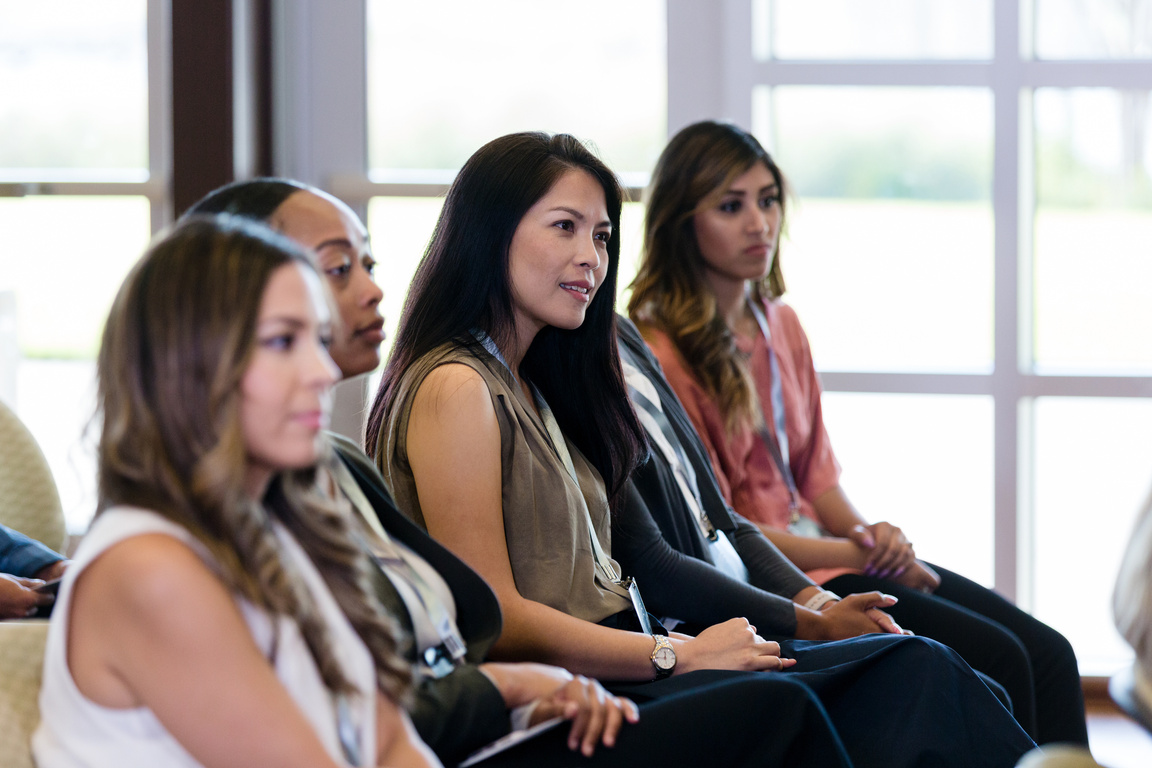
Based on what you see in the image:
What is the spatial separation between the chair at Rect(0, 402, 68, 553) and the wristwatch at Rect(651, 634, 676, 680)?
3.06 ft

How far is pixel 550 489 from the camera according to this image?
1.62m

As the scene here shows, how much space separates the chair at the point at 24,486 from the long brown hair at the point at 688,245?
120 cm

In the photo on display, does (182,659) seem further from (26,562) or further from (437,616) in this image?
(26,562)

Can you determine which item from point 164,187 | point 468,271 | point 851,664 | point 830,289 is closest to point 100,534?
point 468,271

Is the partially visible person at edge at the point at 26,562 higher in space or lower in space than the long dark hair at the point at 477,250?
lower

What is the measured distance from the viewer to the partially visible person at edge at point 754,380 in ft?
7.36

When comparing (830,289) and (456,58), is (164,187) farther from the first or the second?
(830,289)

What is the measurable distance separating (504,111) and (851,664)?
1.96 metres

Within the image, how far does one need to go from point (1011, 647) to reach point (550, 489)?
0.97m

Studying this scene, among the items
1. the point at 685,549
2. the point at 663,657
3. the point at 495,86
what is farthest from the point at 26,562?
the point at 495,86

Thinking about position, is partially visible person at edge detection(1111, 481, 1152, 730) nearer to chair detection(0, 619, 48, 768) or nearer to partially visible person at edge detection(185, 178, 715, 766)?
partially visible person at edge detection(185, 178, 715, 766)

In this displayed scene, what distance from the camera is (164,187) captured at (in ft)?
9.85

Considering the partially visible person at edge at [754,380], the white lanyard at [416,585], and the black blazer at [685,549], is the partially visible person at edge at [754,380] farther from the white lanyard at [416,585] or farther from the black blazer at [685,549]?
the white lanyard at [416,585]

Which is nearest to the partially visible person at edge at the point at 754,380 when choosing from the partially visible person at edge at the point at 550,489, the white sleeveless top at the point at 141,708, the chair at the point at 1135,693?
the partially visible person at edge at the point at 550,489
